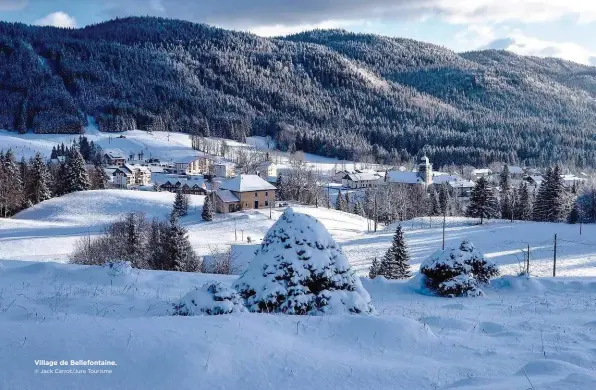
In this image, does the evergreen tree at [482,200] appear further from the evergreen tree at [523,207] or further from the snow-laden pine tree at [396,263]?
the snow-laden pine tree at [396,263]

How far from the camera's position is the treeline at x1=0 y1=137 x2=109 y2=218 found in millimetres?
58656

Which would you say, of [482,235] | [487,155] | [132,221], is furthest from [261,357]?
[487,155]

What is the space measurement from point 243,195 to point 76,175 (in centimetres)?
2680

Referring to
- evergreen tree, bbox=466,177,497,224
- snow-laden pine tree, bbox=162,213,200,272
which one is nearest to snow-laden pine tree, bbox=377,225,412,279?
snow-laden pine tree, bbox=162,213,200,272

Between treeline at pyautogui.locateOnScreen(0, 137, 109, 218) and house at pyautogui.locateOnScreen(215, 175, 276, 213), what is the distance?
22870 millimetres

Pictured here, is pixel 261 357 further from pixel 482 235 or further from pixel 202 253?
pixel 482 235

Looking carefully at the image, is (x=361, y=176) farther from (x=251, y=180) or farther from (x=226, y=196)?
(x=226, y=196)

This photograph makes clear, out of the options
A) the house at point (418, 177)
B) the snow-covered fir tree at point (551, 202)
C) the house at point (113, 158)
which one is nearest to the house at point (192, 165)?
the house at point (113, 158)

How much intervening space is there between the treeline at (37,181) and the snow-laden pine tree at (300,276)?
6023 cm

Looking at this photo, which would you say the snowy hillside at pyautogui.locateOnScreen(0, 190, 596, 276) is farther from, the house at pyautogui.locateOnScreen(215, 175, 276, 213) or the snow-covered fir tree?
the snow-covered fir tree

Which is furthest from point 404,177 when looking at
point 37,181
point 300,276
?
point 300,276

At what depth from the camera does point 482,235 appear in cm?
5181

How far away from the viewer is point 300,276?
9.42 meters

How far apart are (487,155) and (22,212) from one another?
150374 millimetres
